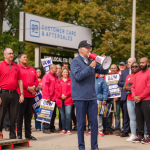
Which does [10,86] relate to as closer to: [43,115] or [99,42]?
[43,115]

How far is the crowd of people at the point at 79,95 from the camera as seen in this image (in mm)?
6180

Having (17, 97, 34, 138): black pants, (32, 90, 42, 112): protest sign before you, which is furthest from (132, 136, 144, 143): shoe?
(32, 90, 42, 112): protest sign

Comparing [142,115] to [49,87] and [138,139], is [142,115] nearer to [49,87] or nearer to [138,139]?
[138,139]

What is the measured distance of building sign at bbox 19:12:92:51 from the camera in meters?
16.8

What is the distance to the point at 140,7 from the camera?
21172 mm

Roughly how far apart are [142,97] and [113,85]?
2.15m

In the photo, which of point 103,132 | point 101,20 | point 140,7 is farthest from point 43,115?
point 140,7

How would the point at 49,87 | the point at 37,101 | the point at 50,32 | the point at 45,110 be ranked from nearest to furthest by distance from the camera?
the point at 45,110, the point at 49,87, the point at 37,101, the point at 50,32

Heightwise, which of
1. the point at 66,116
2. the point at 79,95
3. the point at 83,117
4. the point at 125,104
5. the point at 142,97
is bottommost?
the point at 66,116

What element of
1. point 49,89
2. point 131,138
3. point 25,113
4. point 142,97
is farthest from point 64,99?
point 142,97

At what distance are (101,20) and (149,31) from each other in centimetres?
351

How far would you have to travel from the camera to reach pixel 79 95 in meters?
6.12

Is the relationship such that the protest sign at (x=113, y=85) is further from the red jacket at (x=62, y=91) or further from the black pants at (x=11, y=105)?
the black pants at (x=11, y=105)

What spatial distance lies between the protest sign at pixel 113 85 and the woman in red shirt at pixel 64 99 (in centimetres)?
129
